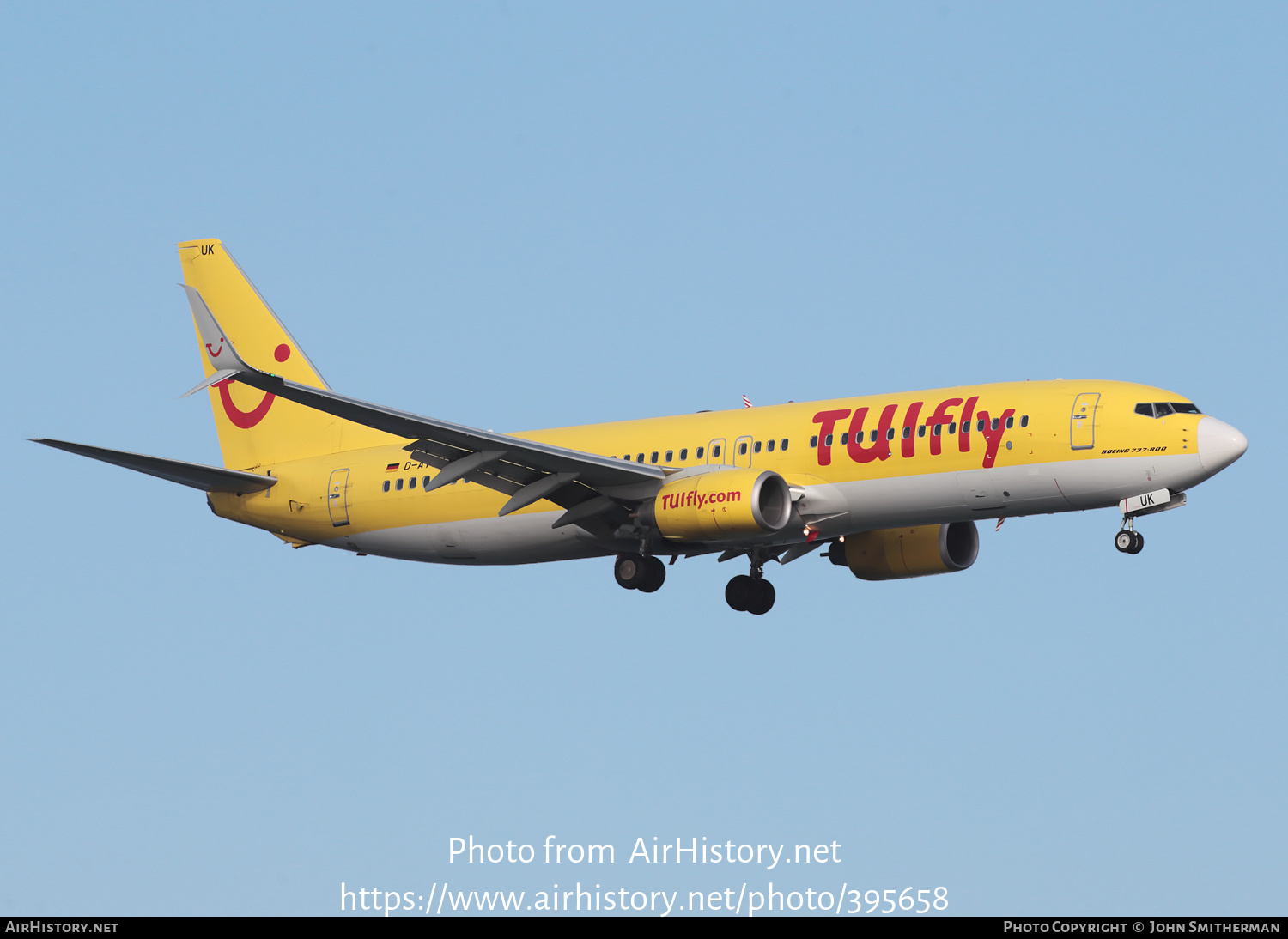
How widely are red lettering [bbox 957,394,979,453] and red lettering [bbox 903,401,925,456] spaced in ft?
3.40

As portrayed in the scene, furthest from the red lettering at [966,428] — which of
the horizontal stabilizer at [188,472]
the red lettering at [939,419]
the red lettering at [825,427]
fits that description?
the horizontal stabilizer at [188,472]

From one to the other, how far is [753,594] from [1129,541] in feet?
36.5

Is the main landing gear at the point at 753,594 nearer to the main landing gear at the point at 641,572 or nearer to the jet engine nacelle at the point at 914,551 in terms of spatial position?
the jet engine nacelle at the point at 914,551

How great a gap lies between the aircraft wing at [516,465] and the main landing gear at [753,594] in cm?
511

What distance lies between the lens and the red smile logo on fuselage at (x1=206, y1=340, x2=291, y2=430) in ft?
166

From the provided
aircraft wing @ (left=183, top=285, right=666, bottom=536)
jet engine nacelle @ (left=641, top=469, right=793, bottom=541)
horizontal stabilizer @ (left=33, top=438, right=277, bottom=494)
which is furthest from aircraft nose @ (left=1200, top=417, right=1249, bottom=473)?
horizontal stabilizer @ (left=33, top=438, right=277, bottom=494)

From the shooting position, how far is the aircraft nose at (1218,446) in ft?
121

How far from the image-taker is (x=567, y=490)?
41719 mm

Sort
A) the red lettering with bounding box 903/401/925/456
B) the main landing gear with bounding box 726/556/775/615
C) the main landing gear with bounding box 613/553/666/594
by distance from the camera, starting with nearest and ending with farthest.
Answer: the red lettering with bounding box 903/401/925/456 < the main landing gear with bounding box 613/553/666/594 < the main landing gear with bounding box 726/556/775/615

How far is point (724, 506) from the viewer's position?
3903 cm

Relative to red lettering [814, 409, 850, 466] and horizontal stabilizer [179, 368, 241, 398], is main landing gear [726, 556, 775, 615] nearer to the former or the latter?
red lettering [814, 409, 850, 466]

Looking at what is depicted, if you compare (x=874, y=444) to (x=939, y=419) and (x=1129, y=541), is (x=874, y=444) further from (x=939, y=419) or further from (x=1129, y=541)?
(x=1129, y=541)

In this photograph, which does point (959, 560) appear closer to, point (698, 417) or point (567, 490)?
point (698, 417)

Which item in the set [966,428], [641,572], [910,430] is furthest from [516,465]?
[966,428]
